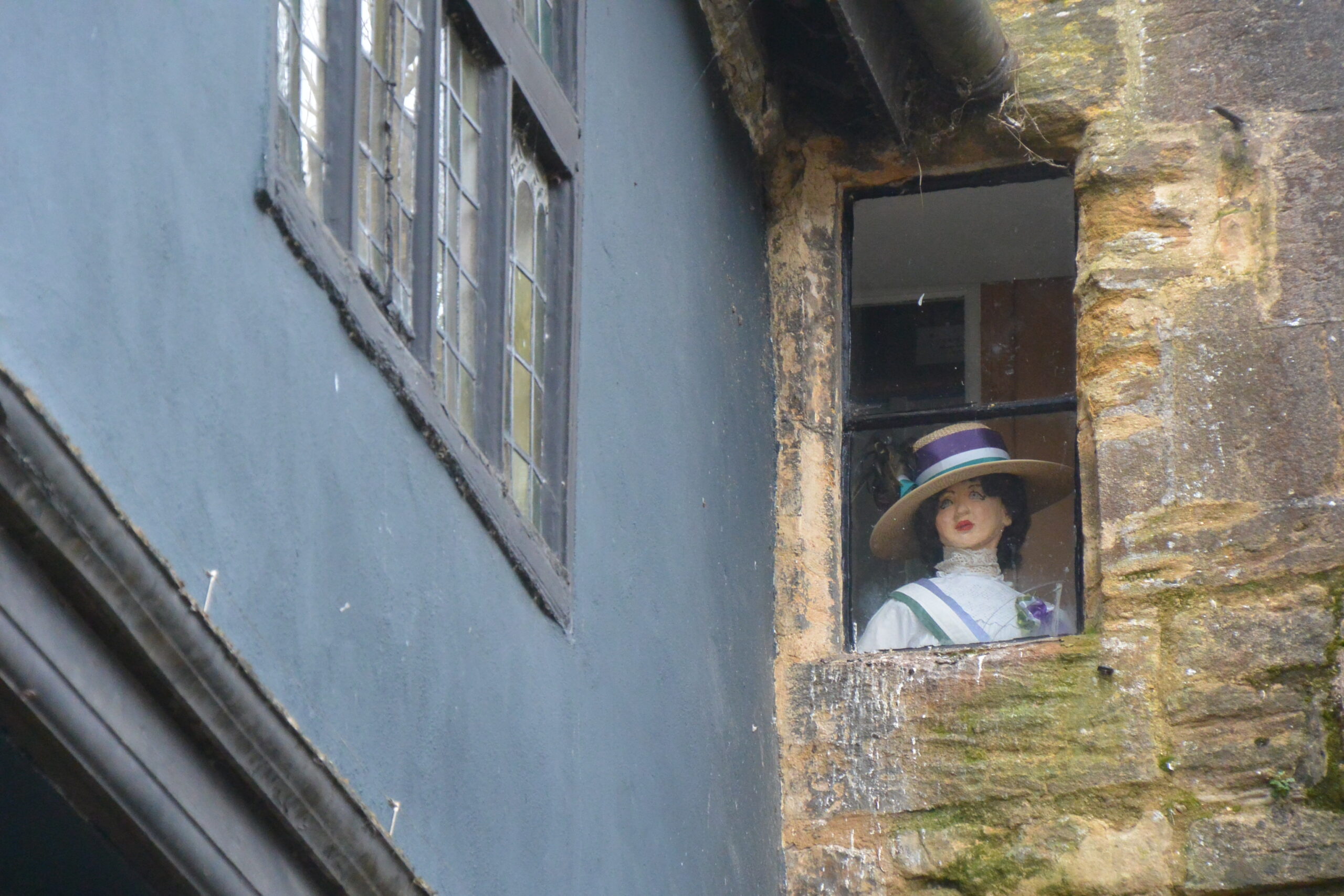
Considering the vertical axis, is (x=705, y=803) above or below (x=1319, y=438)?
below

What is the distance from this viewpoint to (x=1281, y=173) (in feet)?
14.6

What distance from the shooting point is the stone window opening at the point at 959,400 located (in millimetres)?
4668

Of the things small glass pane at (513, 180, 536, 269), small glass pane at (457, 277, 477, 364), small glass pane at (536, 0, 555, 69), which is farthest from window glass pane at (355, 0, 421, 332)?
small glass pane at (536, 0, 555, 69)

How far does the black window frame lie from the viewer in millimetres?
2422

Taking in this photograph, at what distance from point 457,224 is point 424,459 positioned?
1.75 feet

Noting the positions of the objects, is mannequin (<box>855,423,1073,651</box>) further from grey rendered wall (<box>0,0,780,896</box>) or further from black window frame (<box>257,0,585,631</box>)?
black window frame (<box>257,0,585,631</box>)

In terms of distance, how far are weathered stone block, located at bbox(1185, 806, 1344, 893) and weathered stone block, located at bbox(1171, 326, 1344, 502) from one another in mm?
700

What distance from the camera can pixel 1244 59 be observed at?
15.0 ft

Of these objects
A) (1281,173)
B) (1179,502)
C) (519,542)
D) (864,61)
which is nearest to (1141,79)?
(1281,173)

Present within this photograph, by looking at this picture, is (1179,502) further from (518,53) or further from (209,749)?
(209,749)

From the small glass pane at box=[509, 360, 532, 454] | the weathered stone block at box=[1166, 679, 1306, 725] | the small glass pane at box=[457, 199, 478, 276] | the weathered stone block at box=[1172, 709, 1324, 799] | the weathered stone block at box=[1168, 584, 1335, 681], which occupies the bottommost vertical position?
the weathered stone block at box=[1172, 709, 1324, 799]

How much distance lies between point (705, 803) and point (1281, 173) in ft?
6.57

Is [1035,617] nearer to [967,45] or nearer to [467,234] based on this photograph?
[967,45]

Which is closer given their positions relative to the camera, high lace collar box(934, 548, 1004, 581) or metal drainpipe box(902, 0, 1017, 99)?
metal drainpipe box(902, 0, 1017, 99)
